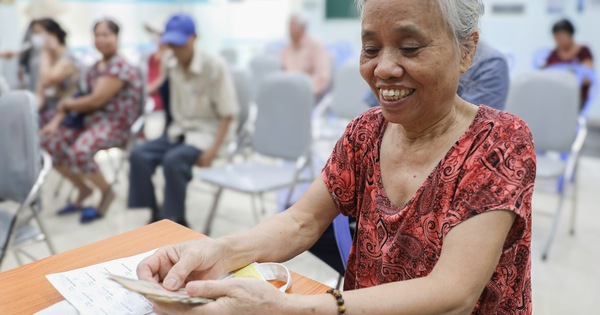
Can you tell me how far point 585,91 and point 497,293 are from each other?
3982 millimetres

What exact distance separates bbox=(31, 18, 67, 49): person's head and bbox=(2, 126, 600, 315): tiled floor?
3.87 feet

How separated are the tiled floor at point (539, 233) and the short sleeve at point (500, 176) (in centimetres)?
124

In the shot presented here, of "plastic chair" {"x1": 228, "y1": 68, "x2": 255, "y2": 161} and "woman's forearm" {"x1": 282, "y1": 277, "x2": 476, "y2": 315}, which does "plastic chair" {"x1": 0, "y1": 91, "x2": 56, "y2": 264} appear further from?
"plastic chair" {"x1": 228, "y1": 68, "x2": 255, "y2": 161}

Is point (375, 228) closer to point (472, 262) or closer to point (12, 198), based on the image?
point (472, 262)

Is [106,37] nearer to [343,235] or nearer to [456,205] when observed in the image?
[343,235]

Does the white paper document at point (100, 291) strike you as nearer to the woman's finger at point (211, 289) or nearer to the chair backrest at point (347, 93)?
the woman's finger at point (211, 289)

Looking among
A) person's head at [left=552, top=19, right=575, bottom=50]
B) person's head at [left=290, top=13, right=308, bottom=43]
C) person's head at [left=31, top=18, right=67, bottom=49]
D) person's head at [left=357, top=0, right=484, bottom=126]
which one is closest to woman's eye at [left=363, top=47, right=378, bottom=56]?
person's head at [left=357, top=0, right=484, bottom=126]

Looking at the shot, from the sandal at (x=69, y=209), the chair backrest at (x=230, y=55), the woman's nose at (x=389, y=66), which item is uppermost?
the woman's nose at (x=389, y=66)

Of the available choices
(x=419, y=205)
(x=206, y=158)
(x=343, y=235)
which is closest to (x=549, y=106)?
(x=206, y=158)

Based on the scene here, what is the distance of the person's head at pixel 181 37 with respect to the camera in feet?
10.9

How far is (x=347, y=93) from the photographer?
14.1 feet

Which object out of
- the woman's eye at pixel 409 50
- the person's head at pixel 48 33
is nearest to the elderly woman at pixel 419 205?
the woman's eye at pixel 409 50

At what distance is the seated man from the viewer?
5.10m

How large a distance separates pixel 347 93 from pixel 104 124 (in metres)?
1.86
